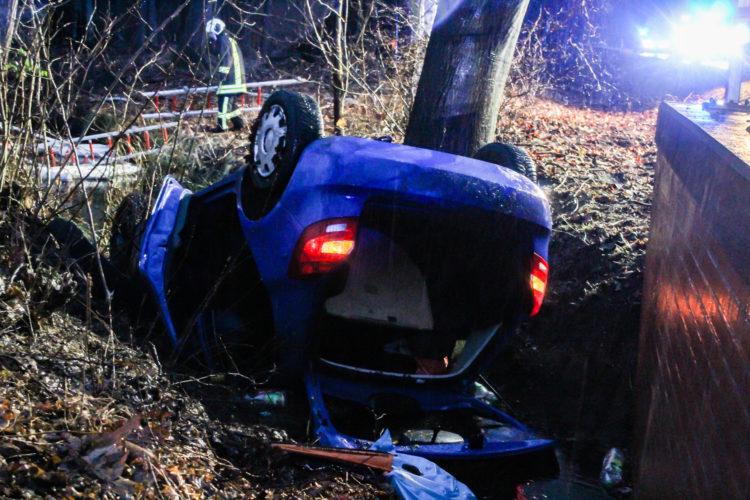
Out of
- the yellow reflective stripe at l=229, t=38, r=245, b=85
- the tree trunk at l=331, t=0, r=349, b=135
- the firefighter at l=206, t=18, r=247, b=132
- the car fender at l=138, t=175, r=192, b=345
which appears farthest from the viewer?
the yellow reflective stripe at l=229, t=38, r=245, b=85

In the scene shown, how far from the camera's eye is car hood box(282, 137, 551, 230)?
14.0ft

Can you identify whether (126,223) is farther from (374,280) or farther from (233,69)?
(233,69)

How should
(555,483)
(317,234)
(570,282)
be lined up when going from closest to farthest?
(317,234) → (555,483) → (570,282)

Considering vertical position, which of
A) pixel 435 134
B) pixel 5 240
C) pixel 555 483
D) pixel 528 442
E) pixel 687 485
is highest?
pixel 435 134

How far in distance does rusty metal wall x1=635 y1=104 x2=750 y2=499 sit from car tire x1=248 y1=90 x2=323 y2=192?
213 centimetres

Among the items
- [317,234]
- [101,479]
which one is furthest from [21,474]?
[317,234]

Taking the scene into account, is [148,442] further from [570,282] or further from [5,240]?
[570,282]

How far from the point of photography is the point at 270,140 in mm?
5035

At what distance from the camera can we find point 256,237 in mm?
4766

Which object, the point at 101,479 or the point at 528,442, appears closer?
the point at 101,479

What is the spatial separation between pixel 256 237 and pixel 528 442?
1.96 metres

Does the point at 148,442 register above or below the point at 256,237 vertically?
below

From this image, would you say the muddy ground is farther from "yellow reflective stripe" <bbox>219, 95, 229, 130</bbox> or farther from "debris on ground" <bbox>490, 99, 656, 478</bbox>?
"yellow reflective stripe" <bbox>219, 95, 229, 130</bbox>

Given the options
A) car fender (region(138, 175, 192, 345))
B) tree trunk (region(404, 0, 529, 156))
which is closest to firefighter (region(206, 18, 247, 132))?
tree trunk (region(404, 0, 529, 156))
